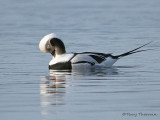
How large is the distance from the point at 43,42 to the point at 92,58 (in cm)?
124

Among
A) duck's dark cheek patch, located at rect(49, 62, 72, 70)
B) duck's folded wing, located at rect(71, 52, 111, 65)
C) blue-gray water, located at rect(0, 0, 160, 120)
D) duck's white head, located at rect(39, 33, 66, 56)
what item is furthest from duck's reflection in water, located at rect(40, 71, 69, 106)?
duck's white head, located at rect(39, 33, 66, 56)

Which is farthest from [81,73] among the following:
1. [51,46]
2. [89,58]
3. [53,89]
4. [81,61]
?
[53,89]

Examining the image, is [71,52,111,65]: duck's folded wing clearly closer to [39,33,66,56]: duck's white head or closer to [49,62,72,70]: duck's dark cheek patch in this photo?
[49,62,72,70]: duck's dark cheek patch

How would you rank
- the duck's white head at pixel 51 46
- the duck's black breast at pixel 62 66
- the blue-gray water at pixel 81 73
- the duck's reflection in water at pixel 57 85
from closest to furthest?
1. the blue-gray water at pixel 81 73
2. the duck's reflection in water at pixel 57 85
3. the duck's black breast at pixel 62 66
4. the duck's white head at pixel 51 46

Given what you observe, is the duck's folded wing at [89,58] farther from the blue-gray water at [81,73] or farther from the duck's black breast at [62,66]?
the blue-gray water at [81,73]

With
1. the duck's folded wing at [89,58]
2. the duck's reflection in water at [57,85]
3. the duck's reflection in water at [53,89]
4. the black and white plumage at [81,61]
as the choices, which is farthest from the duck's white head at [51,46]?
the duck's reflection in water at [53,89]

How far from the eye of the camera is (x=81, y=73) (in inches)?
513

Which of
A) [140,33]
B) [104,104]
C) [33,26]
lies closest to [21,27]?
[33,26]

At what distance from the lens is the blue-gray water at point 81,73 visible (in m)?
8.57

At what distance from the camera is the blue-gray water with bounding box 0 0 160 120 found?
857 centimetres

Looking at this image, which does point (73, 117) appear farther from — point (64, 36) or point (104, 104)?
point (64, 36)

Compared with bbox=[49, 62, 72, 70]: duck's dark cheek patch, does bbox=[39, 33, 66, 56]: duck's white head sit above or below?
above

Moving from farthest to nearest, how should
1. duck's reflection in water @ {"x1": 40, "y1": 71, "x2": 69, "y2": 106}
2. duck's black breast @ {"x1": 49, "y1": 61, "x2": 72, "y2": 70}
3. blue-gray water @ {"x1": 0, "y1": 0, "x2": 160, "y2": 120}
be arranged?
duck's black breast @ {"x1": 49, "y1": 61, "x2": 72, "y2": 70}, duck's reflection in water @ {"x1": 40, "y1": 71, "x2": 69, "y2": 106}, blue-gray water @ {"x1": 0, "y1": 0, "x2": 160, "y2": 120}

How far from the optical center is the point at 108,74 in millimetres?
12609
